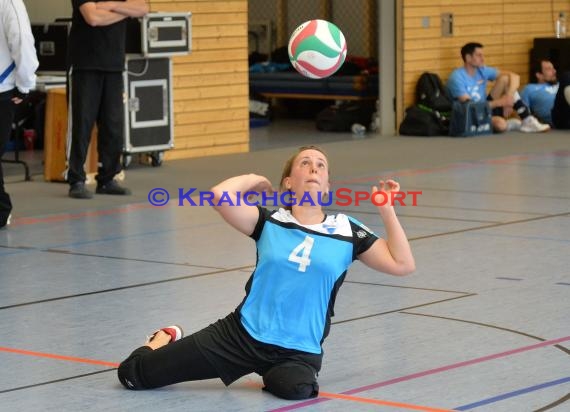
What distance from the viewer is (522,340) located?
613cm

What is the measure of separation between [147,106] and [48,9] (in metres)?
1.93

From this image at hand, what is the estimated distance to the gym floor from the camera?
5.27 meters

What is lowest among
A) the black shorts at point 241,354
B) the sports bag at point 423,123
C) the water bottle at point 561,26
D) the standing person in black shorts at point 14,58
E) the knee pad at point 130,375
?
the knee pad at point 130,375

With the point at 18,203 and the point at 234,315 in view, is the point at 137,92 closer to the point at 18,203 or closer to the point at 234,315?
the point at 18,203

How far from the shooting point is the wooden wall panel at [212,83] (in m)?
14.1

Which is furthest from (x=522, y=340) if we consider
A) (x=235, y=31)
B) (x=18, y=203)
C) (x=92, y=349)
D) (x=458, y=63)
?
(x=458, y=63)

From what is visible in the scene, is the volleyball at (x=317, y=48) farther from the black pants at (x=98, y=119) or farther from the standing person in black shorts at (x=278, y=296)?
the standing person in black shorts at (x=278, y=296)

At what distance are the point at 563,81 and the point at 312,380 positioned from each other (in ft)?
43.1

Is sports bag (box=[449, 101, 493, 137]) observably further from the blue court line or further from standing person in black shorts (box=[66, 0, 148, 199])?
the blue court line

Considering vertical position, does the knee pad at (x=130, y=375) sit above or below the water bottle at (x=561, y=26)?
below

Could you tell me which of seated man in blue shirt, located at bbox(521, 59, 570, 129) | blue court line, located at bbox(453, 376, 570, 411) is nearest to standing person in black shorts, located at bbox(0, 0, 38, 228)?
blue court line, located at bbox(453, 376, 570, 411)

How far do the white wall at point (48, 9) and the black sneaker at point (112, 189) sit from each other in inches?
128

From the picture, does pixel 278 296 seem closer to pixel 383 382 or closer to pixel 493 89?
pixel 383 382

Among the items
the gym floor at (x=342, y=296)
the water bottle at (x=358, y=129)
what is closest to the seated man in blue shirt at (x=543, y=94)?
the water bottle at (x=358, y=129)
